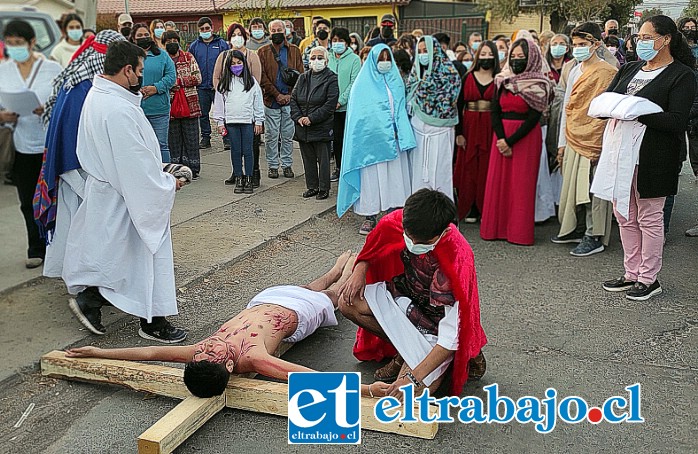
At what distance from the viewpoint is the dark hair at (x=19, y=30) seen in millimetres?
1972

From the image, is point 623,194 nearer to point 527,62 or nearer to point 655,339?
point 655,339

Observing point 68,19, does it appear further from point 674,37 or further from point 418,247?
point 674,37

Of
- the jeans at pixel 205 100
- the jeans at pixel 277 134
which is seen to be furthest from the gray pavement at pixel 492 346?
the jeans at pixel 205 100

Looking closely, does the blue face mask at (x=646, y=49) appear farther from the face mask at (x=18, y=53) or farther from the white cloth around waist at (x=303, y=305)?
the face mask at (x=18, y=53)

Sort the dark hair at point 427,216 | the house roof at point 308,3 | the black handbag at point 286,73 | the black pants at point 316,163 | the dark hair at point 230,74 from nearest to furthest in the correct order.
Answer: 1. the dark hair at point 427,216
2. the black pants at point 316,163
3. the dark hair at point 230,74
4. the black handbag at point 286,73
5. the house roof at point 308,3

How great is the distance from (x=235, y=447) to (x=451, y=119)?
14.6 feet

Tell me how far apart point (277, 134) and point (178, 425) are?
632cm

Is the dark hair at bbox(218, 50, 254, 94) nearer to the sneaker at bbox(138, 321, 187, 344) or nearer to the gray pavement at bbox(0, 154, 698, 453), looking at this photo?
the gray pavement at bbox(0, 154, 698, 453)

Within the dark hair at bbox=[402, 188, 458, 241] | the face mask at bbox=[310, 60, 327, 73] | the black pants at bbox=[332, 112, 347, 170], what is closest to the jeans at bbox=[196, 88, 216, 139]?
the black pants at bbox=[332, 112, 347, 170]

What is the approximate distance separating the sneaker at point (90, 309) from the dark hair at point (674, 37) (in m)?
4.13

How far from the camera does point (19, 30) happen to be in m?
2.03

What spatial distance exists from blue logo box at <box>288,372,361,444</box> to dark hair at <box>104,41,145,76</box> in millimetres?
2011

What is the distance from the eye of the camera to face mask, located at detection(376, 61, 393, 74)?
22.6 ft

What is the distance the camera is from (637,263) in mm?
5332
